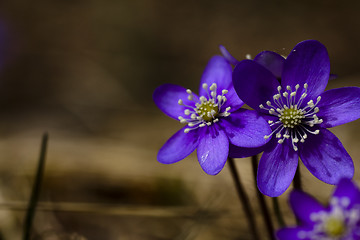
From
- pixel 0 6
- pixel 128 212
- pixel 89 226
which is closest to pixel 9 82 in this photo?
pixel 0 6

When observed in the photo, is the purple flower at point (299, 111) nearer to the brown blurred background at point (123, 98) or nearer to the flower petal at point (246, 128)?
the flower petal at point (246, 128)

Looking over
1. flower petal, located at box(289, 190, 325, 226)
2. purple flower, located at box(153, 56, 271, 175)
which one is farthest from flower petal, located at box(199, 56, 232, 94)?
flower petal, located at box(289, 190, 325, 226)

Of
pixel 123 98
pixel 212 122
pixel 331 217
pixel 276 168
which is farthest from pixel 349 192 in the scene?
pixel 123 98

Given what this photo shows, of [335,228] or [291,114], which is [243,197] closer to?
[291,114]

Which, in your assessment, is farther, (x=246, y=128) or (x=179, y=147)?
(x=179, y=147)

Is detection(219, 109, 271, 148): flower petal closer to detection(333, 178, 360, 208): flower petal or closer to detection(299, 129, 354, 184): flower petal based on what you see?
detection(299, 129, 354, 184): flower petal

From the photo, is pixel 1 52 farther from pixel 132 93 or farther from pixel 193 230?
pixel 193 230
